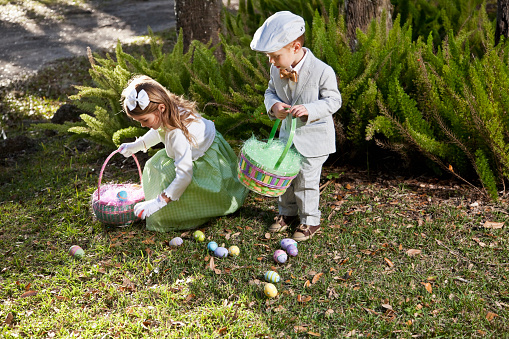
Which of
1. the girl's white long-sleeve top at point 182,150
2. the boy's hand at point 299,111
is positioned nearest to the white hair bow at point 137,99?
the girl's white long-sleeve top at point 182,150

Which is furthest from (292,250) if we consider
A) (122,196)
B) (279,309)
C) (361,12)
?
(361,12)

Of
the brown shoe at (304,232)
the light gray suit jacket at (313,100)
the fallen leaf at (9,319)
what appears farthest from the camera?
the brown shoe at (304,232)

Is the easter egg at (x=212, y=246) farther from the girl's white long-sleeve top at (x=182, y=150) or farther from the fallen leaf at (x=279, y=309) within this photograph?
the fallen leaf at (x=279, y=309)

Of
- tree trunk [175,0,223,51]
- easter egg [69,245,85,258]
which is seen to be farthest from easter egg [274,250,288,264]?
tree trunk [175,0,223,51]

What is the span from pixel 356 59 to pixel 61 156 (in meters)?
3.29

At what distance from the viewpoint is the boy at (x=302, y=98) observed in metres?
2.62

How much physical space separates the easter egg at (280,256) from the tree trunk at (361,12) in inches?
106

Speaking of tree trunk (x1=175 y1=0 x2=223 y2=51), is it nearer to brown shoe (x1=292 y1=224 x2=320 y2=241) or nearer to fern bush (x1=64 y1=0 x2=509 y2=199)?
fern bush (x1=64 y1=0 x2=509 y2=199)

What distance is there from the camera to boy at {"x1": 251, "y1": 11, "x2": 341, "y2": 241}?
2623 millimetres

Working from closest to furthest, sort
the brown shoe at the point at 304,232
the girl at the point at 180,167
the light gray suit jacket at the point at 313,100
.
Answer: the light gray suit jacket at the point at 313,100
the girl at the point at 180,167
the brown shoe at the point at 304,232

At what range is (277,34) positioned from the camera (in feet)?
8.51

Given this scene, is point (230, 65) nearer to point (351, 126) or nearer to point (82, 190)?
point (351, 126)

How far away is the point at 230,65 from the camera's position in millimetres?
4566

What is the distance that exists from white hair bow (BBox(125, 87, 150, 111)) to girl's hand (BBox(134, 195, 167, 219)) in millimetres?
638
